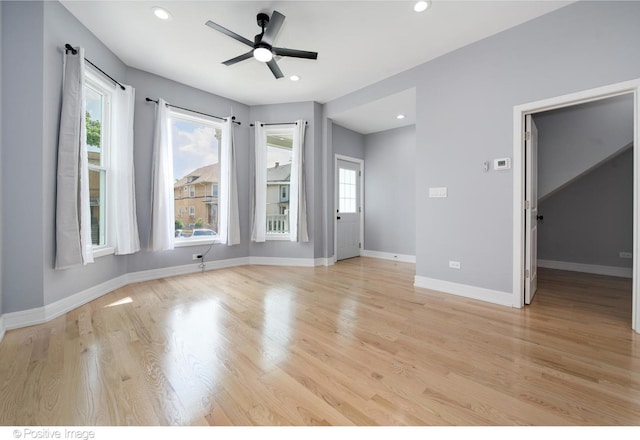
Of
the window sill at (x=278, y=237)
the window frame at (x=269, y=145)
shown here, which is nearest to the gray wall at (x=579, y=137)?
the window frame at (x=269, y=145)

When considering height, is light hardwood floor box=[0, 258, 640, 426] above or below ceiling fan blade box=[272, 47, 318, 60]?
below

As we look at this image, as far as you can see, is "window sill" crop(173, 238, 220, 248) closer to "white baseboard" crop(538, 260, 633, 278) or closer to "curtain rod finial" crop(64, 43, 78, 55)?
"curtain rod finial" crop(64, 43, 78, 55)

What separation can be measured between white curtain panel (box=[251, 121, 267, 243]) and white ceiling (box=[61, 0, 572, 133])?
38.6 inches

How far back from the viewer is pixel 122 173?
327 cm

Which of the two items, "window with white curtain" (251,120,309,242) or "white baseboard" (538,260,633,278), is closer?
"white baseboard" (538,260,633,278)

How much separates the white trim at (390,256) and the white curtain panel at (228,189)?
9.78ft

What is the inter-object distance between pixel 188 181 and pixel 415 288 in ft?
12.8

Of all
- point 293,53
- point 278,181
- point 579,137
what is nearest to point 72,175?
point 293,53

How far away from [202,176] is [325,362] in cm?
380

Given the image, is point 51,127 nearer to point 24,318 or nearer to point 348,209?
point 24,318

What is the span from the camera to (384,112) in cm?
455

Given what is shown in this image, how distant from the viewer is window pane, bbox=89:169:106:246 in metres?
3.09

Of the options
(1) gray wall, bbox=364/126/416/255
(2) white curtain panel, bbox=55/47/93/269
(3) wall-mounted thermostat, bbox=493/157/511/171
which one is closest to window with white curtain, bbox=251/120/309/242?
(1) gray wall, bbox=364/126/416/255

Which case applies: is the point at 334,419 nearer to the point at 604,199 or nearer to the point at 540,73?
the point at 540,73
